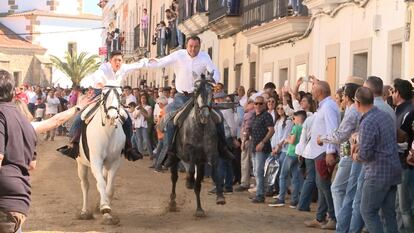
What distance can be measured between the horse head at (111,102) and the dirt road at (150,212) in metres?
1.50

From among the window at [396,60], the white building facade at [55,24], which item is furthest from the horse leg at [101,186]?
the white building facade at [55,24]

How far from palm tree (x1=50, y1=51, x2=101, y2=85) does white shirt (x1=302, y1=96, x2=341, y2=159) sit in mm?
64829

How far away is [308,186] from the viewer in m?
12.2

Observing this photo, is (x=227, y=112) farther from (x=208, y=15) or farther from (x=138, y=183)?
(x=208, y=15)

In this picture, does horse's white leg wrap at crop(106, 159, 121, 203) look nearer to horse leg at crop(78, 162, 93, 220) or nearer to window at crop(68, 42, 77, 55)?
horse leg at crop(78, 162, 93, 220)

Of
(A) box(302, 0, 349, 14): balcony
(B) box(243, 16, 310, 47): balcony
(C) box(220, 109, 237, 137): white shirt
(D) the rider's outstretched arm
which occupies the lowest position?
(C) box(220, 109, 237, 137): white shirt

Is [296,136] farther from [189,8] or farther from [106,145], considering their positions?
[189,8]

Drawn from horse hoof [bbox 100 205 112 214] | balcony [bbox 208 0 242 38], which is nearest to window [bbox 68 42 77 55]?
balcony [bbox 208 0 242 38]

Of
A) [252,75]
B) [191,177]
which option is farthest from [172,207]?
[252,75]

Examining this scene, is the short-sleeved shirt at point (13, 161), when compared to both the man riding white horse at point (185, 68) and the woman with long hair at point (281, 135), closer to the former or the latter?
the man riding white horse at point (185, 68)

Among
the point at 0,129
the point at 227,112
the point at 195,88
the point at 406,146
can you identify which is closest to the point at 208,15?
the point at 227,112

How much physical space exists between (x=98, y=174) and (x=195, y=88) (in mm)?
1882

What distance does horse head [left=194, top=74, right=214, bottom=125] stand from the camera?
38.6ft

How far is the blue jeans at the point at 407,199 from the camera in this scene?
373 inches
